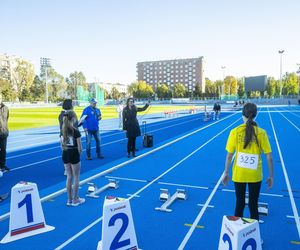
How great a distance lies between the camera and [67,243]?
4.17 meters

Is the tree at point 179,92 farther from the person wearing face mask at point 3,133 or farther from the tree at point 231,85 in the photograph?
the person wearing face mask at point 3,133

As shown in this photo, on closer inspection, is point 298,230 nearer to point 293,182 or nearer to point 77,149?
point 293,182

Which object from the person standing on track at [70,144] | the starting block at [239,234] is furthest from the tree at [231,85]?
the starting block at [239,234]

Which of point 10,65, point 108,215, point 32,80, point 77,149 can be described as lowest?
point 108,215

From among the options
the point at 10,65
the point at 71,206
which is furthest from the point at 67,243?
the point at 10,65

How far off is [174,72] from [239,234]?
168 metres

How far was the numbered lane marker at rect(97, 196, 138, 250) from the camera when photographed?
3451 millimetres

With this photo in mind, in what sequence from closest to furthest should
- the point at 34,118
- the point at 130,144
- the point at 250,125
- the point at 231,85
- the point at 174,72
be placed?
the point at 250,125 < the point at 130,144 < the point at 34,118 < the point at 231,85 < the point at 174,72

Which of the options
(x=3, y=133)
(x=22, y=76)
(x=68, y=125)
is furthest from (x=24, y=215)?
(x=22, y=76)

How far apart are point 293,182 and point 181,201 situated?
323 centimetres

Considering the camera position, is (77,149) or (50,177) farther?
(50,177)

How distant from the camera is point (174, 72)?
16738 centimetres

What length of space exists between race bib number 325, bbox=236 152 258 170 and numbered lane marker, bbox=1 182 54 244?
3.17 metres

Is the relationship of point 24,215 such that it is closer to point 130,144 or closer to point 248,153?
point 248,153
